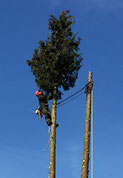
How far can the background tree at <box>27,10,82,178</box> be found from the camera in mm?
20469

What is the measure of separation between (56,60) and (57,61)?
0.09 m

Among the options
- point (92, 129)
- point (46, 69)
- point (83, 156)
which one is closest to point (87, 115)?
point (92, 129)

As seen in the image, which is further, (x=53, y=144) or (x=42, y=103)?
(x=42, y=103)

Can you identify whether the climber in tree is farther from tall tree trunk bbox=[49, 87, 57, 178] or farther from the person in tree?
tall tree trunk bbox=[49, 87, 57, 178]

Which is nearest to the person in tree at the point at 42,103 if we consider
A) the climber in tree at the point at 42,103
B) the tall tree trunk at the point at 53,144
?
the climber in tree at the point at 42,103

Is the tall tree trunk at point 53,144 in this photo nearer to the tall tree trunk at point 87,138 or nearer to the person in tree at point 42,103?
the person in tree at point 42,103

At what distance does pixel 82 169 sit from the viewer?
18.5 m

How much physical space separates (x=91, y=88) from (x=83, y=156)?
3.54m

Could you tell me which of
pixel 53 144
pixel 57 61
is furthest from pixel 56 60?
pixel 53 144

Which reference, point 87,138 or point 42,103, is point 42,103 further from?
point 87,138

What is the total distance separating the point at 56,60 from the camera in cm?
2053

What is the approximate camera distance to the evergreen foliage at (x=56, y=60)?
2050 cm

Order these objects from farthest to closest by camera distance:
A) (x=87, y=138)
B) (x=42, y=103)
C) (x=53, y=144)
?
(x=42, y=103), (x=53, y=144), (x=87, y=138)

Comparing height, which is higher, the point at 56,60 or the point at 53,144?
the point at 56,60
